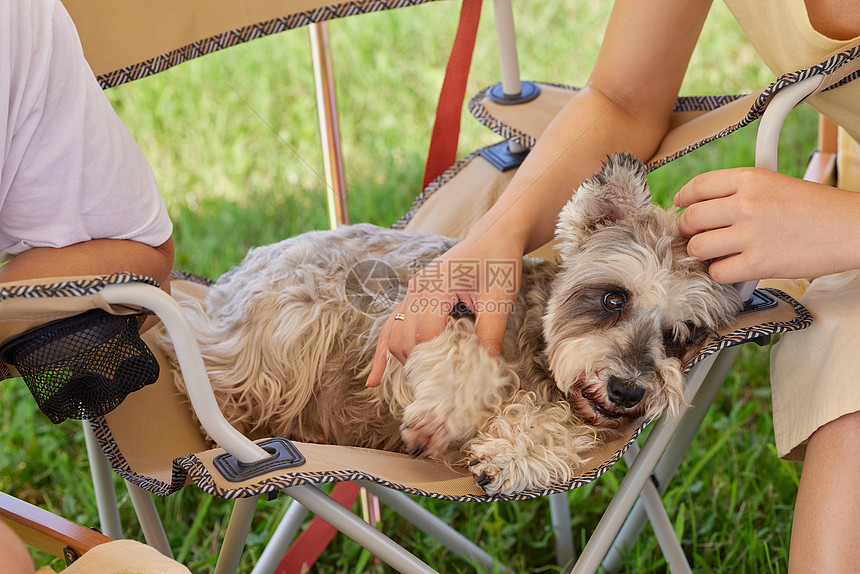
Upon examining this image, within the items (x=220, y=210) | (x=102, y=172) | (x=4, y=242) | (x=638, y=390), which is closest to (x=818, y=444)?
(x=638, y=390)

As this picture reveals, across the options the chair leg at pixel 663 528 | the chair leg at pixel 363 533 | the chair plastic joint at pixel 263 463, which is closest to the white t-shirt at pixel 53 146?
the chair plastic joint at pixel 263 463

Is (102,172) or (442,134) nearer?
(102,172)

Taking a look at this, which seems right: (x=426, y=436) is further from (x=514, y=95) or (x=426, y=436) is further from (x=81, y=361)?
(x=514, y=95)

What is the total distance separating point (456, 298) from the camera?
4.90 feet

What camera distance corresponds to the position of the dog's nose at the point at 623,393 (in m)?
1.44

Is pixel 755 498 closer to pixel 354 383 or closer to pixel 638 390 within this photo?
pixel 638 390

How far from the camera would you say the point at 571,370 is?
1497 mm

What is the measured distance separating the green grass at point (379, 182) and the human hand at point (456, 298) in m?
0.88

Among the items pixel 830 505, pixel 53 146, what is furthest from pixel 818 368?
pixel 53 146

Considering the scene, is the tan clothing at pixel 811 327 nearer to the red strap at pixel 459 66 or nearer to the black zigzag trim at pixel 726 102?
the black zigzag trim at pixel 726 102

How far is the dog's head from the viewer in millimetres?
1473

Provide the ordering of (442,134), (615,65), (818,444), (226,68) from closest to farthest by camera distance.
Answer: (818,444) → (615,65) → (442,134) → (226,68)

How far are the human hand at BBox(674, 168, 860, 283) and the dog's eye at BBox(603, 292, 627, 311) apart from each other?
24 centimetres

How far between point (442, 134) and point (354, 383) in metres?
0.77
